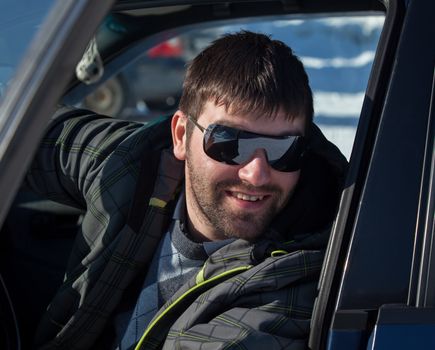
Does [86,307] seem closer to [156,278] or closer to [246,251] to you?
[156,278]

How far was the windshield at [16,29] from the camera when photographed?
1306mm

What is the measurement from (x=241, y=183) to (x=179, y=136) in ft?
1.10

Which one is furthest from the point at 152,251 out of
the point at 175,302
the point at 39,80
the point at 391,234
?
the point at 39,80

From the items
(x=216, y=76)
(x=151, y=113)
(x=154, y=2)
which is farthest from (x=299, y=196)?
(x=151, y=113)

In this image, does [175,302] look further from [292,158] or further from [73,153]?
[73,153]

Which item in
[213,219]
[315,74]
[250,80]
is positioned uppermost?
[315,74]

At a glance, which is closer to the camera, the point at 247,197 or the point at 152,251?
the point at 247,197

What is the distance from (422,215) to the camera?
58.9 inches

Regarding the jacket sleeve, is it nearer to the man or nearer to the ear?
the man

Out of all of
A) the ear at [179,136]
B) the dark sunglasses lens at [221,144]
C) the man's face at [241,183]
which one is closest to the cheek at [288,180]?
the man's face at [241,183]

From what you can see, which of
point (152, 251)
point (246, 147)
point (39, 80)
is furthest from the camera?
point (152, 251)

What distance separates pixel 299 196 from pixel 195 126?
281mm

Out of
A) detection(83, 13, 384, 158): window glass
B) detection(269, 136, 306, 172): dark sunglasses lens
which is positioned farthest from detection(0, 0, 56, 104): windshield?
detection(83, 13, 384, 158): window glass

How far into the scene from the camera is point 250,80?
1.84 meters
